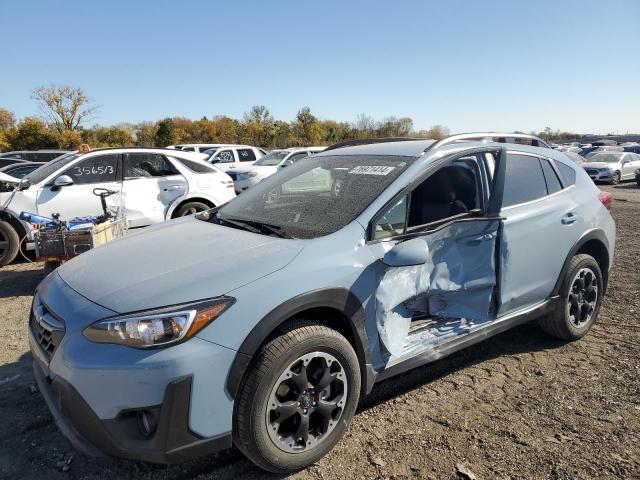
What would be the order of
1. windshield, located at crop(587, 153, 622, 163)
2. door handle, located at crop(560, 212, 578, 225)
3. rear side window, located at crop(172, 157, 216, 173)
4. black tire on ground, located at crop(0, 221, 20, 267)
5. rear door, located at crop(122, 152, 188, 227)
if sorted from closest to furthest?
door handle, located at crop(560, 212, 578, 225) < black tire on ground, located at crop(0, 221, 20, 267) < rear door, located at crop(122, 152, 188, 227) < rear side window, located at crop(172, 157, 216, 173) < windshield, located at crop(587, 153, 622, 163)

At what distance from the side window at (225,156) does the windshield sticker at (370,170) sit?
14539 millimetres

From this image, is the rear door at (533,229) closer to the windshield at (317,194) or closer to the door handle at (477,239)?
the door handle at (477,239)

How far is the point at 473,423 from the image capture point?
288 centimetres

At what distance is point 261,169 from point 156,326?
40.5ft

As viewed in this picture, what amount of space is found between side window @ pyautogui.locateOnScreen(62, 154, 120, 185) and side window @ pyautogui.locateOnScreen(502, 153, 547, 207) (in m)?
5.82

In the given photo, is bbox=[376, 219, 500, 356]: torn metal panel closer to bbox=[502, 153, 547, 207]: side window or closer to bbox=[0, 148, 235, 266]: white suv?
bbox=[502, 153, 547, 207]: side window

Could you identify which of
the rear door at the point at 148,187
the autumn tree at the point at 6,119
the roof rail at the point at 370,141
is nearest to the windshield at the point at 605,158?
the rear door at the point at 148,187

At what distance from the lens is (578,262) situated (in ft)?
12.6

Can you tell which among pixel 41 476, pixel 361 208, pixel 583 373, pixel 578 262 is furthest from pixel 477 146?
pixel 41 476

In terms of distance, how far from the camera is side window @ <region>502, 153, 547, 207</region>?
347 cm

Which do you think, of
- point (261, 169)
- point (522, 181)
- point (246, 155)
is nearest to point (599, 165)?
point (246, 155)

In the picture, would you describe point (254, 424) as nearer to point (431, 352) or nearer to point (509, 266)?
point (431, 352)

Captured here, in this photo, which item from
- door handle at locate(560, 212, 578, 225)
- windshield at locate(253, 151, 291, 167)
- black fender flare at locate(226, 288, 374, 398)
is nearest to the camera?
black fender flare at locate(226, 288, 374, 398)

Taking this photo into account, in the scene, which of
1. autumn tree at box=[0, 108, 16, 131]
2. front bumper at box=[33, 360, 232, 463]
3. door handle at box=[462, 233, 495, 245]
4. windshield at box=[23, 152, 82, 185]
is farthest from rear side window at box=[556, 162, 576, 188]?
autumn tree at box=[0, 108, 16, 131]
